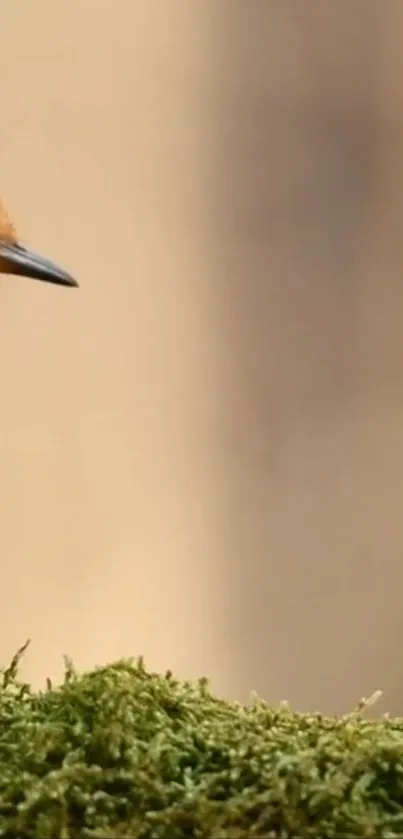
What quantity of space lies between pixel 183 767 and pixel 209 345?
869mm

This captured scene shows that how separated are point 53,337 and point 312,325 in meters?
0.41

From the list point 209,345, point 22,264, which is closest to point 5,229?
point 22,264

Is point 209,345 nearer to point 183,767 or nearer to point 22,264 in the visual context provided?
point 22,264

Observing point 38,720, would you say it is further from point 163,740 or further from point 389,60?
point 389,60

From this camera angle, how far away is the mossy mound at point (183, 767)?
508 millimetres

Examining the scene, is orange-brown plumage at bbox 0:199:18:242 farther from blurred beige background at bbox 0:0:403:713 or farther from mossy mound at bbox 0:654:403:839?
mossy mound at bbox 0:654:403:839

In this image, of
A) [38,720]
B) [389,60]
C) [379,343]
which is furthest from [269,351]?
[38,720]

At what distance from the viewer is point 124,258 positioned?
1.31 metres

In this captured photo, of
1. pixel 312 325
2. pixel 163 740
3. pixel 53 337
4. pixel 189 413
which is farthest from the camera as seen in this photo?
pixel 312 325

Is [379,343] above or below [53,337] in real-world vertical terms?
above

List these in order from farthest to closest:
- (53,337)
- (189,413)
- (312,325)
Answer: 1. (312,325)
2. (189,413)
3. (53,337)

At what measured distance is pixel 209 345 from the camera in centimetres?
140

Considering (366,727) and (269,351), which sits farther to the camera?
(269,351)

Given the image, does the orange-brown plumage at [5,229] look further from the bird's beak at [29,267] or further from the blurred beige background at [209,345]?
the blurred beige background at [209,345]
